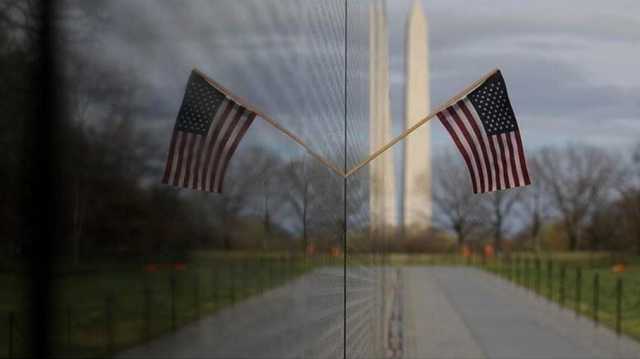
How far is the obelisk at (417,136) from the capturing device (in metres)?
63.7

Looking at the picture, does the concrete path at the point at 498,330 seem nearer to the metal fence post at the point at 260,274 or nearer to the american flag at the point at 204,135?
the metal fence post at the point at 260,274

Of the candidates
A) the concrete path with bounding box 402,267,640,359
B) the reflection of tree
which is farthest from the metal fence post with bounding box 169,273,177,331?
the concrete path with bounding box 402,267,640,359

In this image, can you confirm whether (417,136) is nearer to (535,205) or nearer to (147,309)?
(535,205)

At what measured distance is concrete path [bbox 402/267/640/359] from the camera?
56.0ft

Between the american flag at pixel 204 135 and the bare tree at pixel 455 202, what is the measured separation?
2545 inches

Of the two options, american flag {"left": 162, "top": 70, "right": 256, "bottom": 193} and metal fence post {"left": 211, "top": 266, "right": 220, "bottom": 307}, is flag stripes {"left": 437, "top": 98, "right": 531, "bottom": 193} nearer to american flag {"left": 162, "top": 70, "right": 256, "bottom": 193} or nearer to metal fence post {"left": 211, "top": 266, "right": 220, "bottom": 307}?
american flag {"left": 162, "top": 70, "right": 256, "bottom": 193}

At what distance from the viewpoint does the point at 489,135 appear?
15.9ft

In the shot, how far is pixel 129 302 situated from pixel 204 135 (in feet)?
2.15

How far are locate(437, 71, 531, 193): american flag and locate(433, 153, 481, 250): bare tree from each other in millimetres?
61312

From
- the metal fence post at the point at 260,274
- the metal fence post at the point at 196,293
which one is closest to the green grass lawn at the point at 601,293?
the metal fence post at the point at 260,274

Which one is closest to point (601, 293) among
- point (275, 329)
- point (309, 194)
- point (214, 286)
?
point (309, 194)

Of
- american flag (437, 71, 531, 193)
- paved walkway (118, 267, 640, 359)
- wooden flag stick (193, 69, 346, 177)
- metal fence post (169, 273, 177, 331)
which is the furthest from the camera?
american flag (437, 71, 531, 193)

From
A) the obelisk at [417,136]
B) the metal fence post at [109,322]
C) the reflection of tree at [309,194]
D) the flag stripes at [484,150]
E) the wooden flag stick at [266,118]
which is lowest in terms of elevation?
the metal fence post at [109,322]

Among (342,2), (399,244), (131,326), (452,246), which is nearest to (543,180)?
(399,244)
